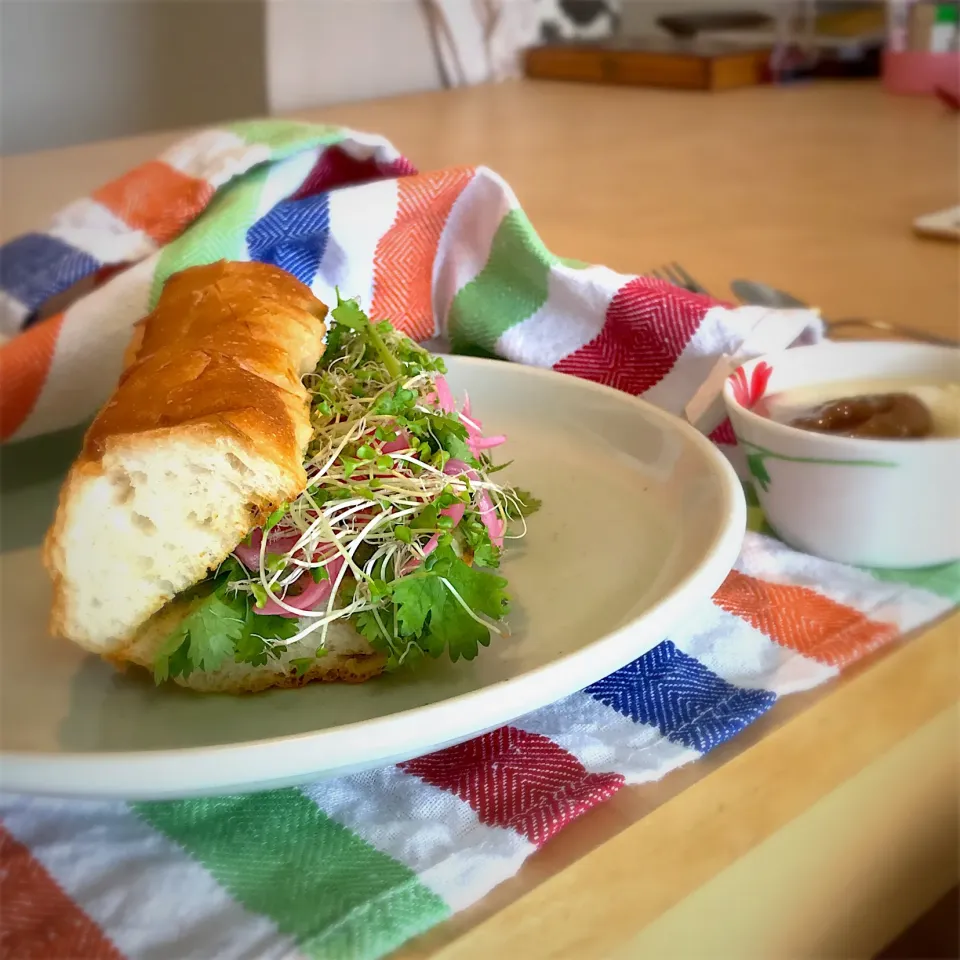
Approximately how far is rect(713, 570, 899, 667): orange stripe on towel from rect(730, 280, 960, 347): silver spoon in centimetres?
34

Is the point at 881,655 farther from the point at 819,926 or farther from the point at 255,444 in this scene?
the point at 255,444

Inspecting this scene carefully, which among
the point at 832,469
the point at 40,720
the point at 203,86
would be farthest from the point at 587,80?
the point at 40,720

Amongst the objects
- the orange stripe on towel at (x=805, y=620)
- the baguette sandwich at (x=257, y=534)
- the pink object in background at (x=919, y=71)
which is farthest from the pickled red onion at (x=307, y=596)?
the pink object in background at (x=919, y=71)

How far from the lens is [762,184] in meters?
1.48

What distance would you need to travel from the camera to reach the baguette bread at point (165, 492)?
50cm

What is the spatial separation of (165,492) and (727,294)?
0.67 metres

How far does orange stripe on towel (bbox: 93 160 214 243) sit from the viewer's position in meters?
0.82

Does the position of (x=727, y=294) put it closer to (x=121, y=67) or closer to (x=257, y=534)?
(x=257, y=534)

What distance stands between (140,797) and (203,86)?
3581mm

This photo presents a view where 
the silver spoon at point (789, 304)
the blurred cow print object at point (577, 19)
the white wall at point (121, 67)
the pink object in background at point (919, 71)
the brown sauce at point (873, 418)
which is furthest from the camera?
the white wall at point (121, 67)

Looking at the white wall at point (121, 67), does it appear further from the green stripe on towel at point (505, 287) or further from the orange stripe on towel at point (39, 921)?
the orange stripe on towel at point (39, 921)

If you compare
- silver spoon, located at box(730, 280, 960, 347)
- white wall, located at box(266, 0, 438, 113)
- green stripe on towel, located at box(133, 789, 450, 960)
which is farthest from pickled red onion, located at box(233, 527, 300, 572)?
white wall, located at box(266, 0, 438, 113)

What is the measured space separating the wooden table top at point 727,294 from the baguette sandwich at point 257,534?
0.14 metres

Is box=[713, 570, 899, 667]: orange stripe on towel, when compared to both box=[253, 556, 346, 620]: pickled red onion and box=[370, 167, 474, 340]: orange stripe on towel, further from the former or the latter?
box=[370, 167, 474, 340]: orange stripe on towel
